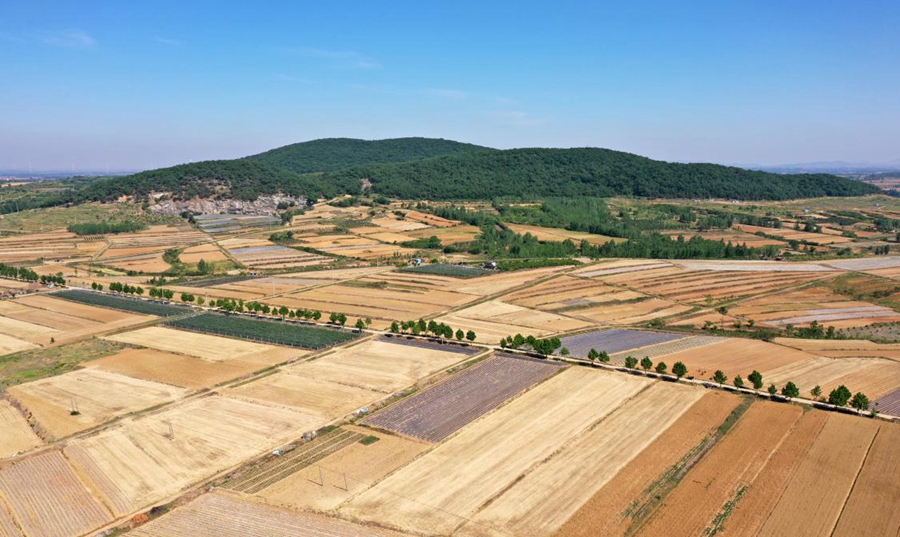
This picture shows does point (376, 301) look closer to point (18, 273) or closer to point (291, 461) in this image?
point (291, 461)

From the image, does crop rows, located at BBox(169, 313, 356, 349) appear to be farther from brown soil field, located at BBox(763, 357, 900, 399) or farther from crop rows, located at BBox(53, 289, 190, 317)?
brown soil field, located at BBox(763, 357, 900, 399)

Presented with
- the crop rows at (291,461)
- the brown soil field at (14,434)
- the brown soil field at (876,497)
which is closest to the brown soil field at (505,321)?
the crop rows at (291,461)

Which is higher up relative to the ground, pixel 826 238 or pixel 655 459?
pixel 826 238

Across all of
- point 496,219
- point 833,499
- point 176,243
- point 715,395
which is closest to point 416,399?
point 715,395

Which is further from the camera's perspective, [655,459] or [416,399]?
[416,399]

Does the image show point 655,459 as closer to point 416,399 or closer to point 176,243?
point 416,399

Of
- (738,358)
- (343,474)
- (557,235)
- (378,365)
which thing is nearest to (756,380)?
(738,358)

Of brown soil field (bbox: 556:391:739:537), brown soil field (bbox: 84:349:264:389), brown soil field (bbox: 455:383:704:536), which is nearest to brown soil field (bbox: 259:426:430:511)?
brown soil field (bbox: 455:383:704:536)

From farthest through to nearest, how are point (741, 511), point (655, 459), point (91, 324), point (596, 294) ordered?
point (596, 294) < point (91, 324) < point (655, 459) < point (741, 511)
